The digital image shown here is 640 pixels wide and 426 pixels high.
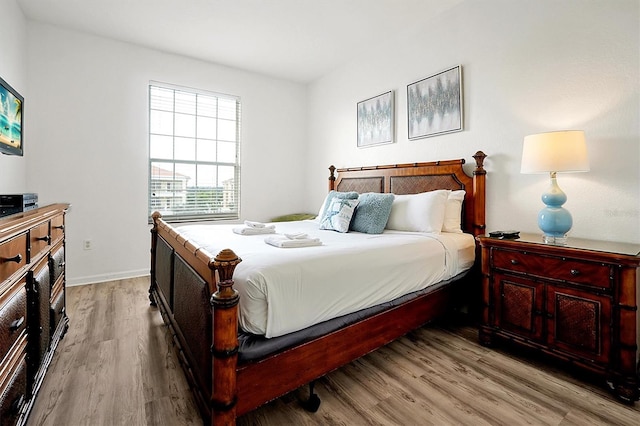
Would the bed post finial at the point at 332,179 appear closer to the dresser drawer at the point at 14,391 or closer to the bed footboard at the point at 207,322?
the bed footboard at the point at 207,322

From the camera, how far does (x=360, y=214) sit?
279 centimetres

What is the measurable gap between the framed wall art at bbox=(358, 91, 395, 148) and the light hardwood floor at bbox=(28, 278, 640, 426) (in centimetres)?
224

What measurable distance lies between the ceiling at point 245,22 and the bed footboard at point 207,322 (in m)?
2.33

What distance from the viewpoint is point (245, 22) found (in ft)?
10.5

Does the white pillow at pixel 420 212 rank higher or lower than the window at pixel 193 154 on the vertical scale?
lower

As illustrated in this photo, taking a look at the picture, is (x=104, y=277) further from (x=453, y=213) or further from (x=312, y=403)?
(x=453, y=213)

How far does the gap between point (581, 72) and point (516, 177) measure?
0.80 meters

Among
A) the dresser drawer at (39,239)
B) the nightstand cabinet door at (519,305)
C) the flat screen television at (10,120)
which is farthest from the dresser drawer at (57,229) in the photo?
the nightstand cabinet door at (519,305)

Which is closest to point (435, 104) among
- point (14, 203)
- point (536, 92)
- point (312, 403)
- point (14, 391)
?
point (536, 92)

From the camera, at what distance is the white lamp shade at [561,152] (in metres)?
1.90

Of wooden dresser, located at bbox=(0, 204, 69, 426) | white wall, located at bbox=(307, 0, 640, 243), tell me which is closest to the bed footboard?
wooden dresser, located at bbox=(0, 204, 69, 426)

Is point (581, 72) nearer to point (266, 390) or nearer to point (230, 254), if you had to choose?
point (230, 254)

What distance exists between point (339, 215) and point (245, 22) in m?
2.22

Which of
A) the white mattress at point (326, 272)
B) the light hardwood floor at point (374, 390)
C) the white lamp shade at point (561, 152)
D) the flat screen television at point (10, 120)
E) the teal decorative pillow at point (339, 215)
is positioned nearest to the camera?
the white mattress at point (326, 272)
